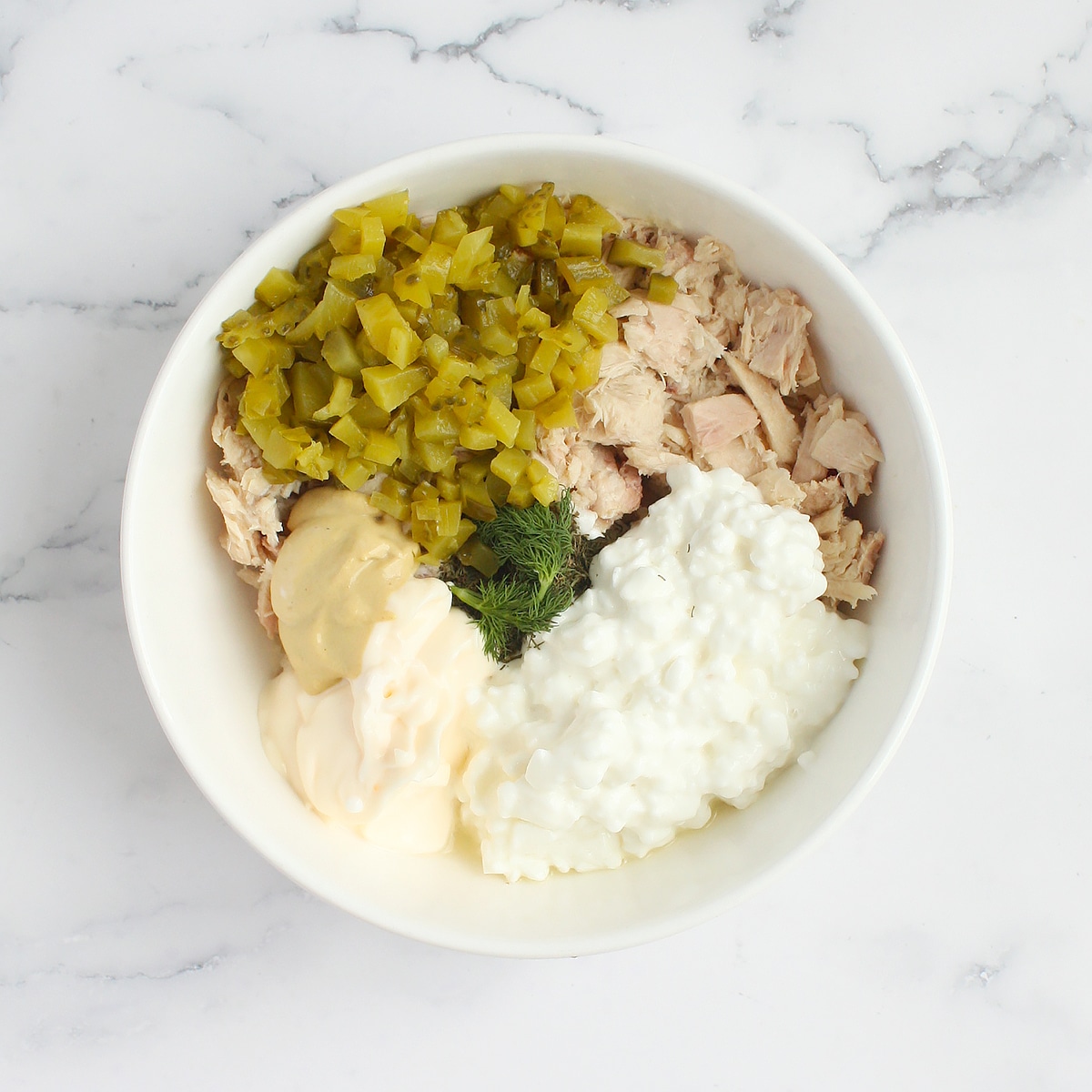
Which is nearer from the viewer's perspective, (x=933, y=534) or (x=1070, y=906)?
(x=933, y=534)

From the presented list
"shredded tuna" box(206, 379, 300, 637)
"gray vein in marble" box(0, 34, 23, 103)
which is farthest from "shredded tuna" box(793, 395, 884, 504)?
"gray vein in marble" box(0, 34, 23, 103)

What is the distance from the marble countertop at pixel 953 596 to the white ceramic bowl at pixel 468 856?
40 centimetres

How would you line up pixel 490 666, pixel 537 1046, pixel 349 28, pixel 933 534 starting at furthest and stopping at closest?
pixel 537 1046
pixel 349 28
pixel 490 666
pixel 933 534

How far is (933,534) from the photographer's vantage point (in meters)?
1.74

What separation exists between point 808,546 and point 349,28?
1.55 m

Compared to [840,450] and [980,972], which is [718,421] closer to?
[840,450]

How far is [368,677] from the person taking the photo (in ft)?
5.95

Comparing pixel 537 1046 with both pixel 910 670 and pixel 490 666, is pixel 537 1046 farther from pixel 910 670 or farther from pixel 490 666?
pixel 910 670

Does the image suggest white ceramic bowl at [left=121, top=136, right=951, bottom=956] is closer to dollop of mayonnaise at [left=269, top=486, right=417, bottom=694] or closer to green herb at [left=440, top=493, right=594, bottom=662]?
dollop of mayonnaise at [left=269, top=486, right=417, bottom=694]

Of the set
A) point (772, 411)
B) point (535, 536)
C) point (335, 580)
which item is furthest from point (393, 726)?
point (772, 411)

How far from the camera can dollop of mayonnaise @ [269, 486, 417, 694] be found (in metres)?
1.81

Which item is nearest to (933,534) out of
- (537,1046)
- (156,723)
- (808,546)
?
(808,546)

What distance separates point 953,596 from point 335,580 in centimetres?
146

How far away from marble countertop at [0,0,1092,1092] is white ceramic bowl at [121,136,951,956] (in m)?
0.40
